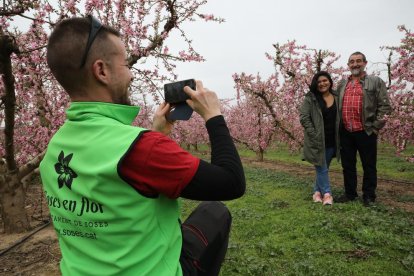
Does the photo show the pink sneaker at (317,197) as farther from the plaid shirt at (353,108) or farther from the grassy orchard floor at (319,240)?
the plaid shirt at (353,108)

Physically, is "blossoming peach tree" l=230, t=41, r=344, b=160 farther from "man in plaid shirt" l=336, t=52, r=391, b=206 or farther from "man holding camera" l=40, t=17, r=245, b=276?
"man holding camera" l=40, t=17, r=245, b=276

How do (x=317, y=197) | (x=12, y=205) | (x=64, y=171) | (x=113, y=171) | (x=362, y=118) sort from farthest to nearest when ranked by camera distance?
Answer: 1. (x=317, y=197)
2. (x=362, y=118)
3. (x=12, y=205)
4. (x=64, y=171)
5. (x=113, y=171)

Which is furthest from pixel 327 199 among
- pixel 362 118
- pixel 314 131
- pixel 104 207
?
pixel 104 207

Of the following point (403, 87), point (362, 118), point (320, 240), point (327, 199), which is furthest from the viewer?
point (403, 87)

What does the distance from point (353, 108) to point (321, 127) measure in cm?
60

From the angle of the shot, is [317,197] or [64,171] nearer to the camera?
[64,171]

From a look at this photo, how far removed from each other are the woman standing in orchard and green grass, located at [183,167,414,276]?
0.60 metres

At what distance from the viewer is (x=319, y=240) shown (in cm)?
419

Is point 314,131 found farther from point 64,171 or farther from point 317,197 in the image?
point 64,171

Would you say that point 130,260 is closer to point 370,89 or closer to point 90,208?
point 90,208

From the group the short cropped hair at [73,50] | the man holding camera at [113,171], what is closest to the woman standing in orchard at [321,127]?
the man holding camera at [113,171]

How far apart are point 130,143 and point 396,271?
3210 mm

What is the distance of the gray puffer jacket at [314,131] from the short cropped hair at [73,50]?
196 inches

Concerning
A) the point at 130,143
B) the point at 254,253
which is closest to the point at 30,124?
the point at 254,253
